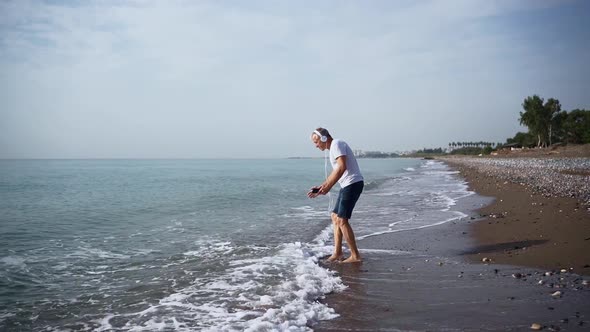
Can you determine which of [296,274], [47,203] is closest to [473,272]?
[296,274]

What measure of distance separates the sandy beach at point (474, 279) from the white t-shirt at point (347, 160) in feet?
4.41

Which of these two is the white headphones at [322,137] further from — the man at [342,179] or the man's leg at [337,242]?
the man's leg at [337,242]

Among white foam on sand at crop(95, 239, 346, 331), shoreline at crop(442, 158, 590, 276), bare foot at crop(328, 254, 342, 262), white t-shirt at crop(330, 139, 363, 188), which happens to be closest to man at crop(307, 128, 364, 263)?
white t-shirt at crop(330, 139, 363, 188)

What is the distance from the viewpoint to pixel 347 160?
5836 millimetres

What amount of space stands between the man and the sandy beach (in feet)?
2.17

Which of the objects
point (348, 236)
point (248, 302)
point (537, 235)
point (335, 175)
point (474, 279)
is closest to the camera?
point (248, 302)

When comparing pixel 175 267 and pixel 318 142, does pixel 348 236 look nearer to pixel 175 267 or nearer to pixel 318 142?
pixel 318 142

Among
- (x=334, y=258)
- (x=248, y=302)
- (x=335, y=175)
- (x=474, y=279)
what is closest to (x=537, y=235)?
(x=474, y=279)

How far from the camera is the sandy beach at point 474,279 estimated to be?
3.62m

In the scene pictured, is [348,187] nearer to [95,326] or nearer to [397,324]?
[397,324]

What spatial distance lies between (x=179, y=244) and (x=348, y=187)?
13.9 feet

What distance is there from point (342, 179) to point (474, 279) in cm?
227

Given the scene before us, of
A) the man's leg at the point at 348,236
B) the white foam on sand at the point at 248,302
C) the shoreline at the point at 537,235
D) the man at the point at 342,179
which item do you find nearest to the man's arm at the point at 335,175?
the man at the point at 342,179

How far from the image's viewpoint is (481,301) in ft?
13.5
